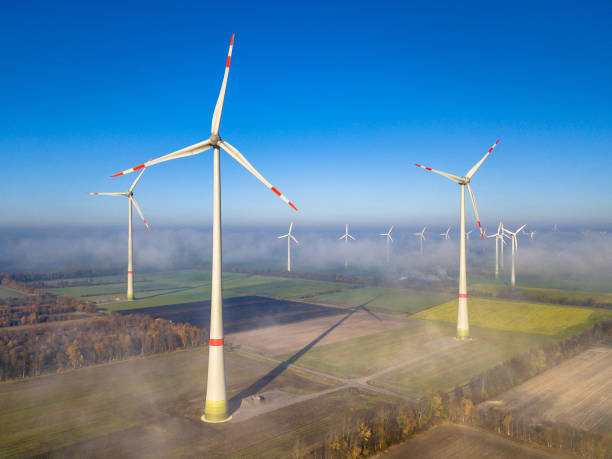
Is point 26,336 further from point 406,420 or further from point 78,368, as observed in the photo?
point 406,420

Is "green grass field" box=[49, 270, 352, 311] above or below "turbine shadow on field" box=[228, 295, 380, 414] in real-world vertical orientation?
below

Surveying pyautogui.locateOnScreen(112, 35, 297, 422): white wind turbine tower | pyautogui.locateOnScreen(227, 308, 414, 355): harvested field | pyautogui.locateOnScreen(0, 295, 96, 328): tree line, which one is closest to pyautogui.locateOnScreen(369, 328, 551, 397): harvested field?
pyautogui.locateOnScreen(227, 308, 414, 355): harvested field

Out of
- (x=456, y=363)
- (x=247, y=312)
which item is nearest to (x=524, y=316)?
(x=456, y=363)

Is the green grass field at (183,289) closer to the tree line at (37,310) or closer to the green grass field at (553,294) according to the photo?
the tree line at (37,310)

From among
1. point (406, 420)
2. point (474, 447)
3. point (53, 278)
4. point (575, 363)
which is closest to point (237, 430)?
point (406, 420)

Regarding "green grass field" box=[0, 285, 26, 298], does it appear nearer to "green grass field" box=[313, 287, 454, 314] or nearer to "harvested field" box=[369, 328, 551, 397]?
"green grass field" box=[313, 287, 454, 314]

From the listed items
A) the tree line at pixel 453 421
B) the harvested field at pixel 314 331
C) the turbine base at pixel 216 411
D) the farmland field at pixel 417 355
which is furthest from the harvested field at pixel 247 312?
the tree line at pixel 453 421
